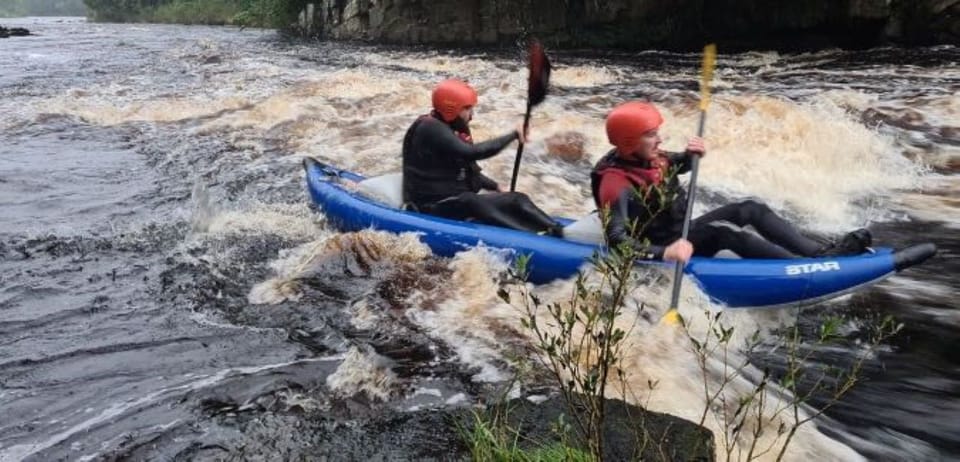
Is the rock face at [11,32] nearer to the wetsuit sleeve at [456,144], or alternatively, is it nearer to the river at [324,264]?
the river at [324,264]

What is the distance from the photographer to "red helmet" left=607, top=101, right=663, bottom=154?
4.27 metres

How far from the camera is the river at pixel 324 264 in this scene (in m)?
3.25

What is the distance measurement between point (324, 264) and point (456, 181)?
3.56 ft

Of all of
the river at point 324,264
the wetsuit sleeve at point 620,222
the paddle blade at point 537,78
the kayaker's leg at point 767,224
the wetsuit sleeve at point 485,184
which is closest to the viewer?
the river at point 324,264

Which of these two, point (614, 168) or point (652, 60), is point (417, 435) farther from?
point (652, 60)

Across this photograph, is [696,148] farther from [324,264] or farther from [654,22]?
[654,22]

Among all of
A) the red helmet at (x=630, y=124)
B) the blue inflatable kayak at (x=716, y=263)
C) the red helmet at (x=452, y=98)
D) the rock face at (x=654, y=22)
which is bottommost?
the blue inflatable kayak at (x=716, y=263)

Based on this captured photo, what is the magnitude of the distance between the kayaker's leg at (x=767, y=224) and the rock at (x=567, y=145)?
3.64 meters

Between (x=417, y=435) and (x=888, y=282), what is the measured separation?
11.1 ft

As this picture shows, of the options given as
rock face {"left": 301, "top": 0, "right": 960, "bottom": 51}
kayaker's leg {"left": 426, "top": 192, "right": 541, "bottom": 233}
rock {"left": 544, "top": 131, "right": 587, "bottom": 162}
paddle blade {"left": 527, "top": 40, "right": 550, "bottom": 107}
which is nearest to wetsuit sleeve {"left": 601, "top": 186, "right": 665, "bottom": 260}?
kayaker's leg {"left": 426, "top": 192, "right": 541, "bottom": 233}

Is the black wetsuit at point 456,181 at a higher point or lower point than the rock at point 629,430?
higher

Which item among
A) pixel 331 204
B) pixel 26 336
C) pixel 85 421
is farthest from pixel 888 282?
pixel 26 336

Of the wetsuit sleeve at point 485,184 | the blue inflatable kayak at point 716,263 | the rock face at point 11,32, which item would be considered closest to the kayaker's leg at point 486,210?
the blue inflatable kayak at point 716,263

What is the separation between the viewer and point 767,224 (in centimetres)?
442
